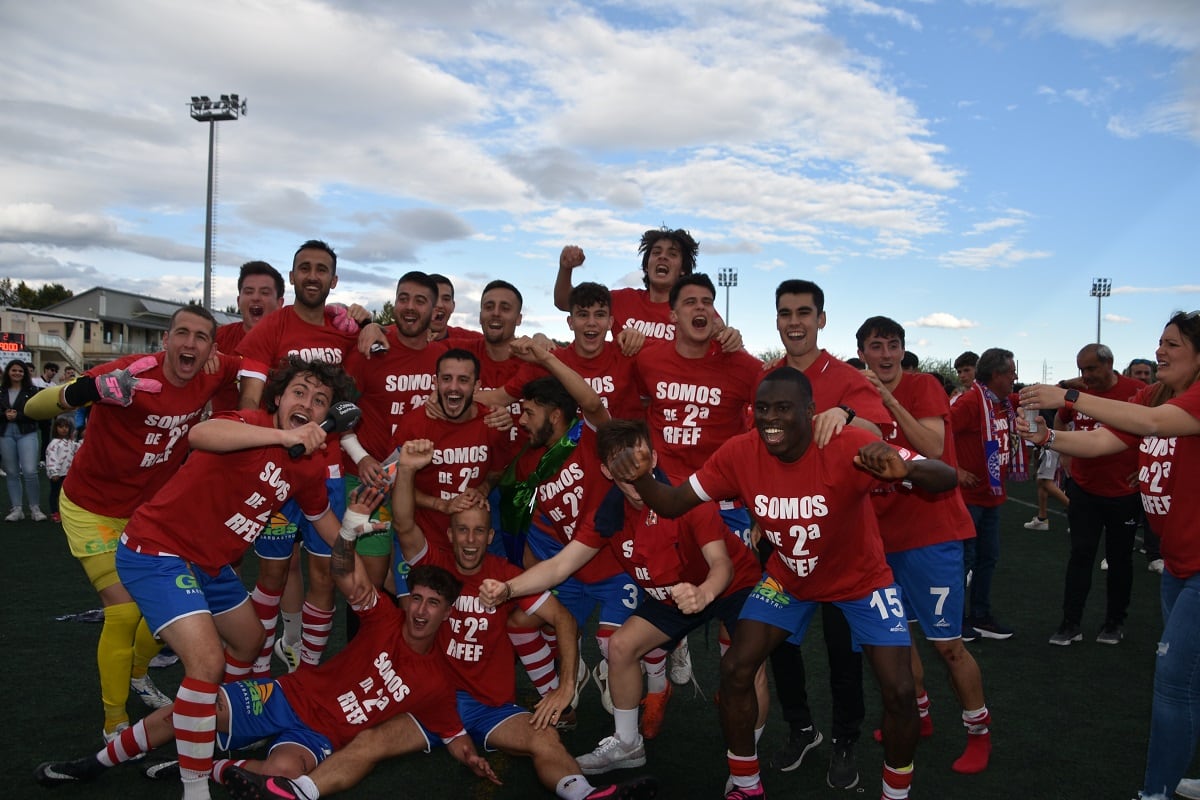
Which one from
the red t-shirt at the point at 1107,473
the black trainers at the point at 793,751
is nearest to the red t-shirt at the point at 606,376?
the black trainers at the point at 793,751

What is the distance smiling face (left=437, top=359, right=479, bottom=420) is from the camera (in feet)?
17.7

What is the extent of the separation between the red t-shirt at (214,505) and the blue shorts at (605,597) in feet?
6.37

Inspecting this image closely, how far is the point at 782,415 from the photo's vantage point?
12.8ft

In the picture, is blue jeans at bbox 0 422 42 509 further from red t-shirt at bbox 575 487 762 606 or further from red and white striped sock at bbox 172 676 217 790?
red t-shirt at bbox 575 487 762 606

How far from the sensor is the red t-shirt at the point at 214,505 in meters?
4.31

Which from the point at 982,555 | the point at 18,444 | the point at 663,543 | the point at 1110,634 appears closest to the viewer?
the point at 663,543

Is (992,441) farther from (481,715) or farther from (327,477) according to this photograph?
(327,477)

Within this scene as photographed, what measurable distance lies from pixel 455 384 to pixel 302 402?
113 centimetres

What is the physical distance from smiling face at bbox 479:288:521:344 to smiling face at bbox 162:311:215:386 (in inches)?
77.2

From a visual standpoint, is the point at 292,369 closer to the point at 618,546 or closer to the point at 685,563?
the point at 618,546

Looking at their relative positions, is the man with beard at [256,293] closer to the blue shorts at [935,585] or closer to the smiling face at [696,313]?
the smiling face at [696,313]

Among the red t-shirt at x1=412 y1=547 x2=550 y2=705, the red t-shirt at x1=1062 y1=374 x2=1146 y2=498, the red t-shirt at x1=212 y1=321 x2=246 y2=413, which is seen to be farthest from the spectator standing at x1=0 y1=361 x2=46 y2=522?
the red t-shirt at x1=1062 y1=374 x2=1146 y2=498

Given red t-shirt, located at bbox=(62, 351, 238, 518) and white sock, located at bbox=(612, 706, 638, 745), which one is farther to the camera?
red t-shirt, located at bbox=(62, 351, 238, 518)

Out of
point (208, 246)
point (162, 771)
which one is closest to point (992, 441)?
point (162, 771)
